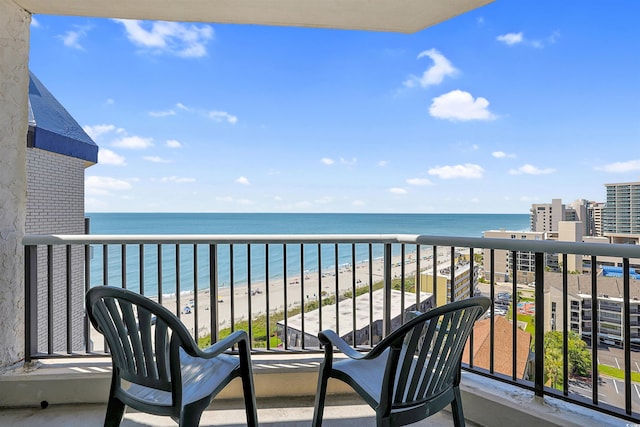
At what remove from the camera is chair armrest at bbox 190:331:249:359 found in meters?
1.30

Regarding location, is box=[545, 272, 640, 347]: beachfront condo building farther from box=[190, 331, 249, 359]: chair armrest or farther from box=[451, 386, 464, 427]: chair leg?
box=[190, 331, 249, 359]: chair armrest

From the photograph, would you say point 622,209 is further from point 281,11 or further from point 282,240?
point 281,11

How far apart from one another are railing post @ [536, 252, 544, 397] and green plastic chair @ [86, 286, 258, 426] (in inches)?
62.8

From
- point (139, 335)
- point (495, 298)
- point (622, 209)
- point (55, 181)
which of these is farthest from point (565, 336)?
point (55, 181)

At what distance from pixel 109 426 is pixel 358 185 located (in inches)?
1383

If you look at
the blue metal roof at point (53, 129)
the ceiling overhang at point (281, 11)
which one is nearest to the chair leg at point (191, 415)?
the ceiling overhang at point (281, 11)

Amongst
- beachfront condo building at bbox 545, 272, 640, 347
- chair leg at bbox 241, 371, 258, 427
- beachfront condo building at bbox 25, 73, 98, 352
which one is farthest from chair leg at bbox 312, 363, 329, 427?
beachfront condo building at bbox 25, 73, 98, 352

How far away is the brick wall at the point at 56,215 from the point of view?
503 cm

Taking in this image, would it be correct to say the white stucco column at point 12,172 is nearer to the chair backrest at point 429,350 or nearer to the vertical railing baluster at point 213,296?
the vertical railing baluster at point 213,296

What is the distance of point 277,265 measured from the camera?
21219mm

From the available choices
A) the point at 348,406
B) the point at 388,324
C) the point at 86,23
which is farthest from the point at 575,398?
the point at 86,23

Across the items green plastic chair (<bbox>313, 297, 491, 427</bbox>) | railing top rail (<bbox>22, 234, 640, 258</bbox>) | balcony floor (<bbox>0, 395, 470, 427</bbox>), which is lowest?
balcony floor (<bbox>0, 395, 470, 427</bbox>)

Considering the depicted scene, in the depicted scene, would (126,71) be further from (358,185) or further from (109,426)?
(109,426)

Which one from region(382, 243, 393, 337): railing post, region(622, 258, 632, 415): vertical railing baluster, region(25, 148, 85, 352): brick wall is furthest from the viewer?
region(25, 148, 85, 352): brick wall
